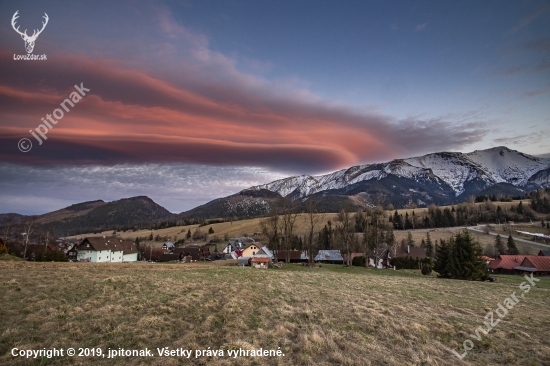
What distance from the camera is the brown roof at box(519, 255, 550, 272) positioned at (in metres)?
68.8

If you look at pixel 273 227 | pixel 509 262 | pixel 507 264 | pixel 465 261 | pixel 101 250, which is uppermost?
pixel 273 227

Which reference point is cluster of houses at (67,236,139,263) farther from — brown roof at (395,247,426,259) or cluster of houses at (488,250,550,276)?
cluster of houses at (488,250,550,276)

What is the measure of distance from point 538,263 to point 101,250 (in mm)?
113695

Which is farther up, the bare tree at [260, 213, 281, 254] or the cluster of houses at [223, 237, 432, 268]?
the bare tree at [260, 213, 281, 254]

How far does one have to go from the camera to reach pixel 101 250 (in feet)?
269

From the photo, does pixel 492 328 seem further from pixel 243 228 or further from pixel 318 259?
pixel 243 228

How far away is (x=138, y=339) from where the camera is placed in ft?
33.1

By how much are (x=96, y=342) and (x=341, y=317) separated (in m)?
10.4

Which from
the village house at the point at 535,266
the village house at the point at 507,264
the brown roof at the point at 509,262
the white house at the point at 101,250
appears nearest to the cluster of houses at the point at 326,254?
the village house at the point at 507,264

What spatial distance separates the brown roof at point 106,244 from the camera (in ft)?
267

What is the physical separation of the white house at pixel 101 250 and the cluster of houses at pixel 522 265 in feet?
342

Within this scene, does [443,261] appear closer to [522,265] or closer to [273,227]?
[273,227]

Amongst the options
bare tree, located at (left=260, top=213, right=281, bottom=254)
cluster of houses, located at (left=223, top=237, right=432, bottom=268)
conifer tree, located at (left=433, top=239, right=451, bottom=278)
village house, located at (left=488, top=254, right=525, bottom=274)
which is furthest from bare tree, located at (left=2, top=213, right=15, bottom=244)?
village house, located at (left=488, top=254, right=525, bottom=274)

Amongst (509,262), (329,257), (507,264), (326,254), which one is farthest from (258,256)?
(509,262)
